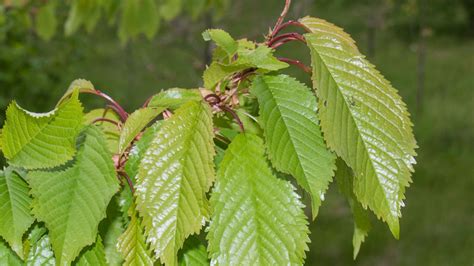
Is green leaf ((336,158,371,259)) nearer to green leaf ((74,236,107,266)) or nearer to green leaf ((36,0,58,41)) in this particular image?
green leaf ((74,236,107,266))

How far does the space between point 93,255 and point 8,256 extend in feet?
0.30

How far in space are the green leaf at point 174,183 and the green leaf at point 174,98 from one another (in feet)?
0.24

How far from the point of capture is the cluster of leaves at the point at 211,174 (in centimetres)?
68

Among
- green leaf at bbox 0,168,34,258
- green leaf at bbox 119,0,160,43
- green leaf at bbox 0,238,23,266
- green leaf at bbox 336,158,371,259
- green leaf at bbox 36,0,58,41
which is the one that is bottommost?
green leaf at bbox 336,158,371,259

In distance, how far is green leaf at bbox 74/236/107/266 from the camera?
72cm

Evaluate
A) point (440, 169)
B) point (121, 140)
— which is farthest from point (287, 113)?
point (440, 169)

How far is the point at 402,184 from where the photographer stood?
0.68m

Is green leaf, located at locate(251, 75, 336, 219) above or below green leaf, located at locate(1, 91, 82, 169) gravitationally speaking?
below

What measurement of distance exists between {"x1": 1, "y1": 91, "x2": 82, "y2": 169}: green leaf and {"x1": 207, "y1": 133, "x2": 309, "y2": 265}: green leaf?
0.16 metres

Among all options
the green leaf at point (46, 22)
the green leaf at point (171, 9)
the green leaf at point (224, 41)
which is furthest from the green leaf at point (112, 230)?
the green leaf at point (46, 22)

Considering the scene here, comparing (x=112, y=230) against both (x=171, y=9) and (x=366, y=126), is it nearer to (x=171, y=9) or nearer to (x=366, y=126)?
(x=366, y=126)

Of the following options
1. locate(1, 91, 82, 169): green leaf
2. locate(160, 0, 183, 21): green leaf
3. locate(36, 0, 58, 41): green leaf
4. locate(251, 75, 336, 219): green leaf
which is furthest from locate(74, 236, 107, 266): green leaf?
locate(36, 0, 58, 41): green leaf

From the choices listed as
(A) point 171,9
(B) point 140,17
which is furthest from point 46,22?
(A) point 171,9

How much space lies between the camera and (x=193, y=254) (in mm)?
763
